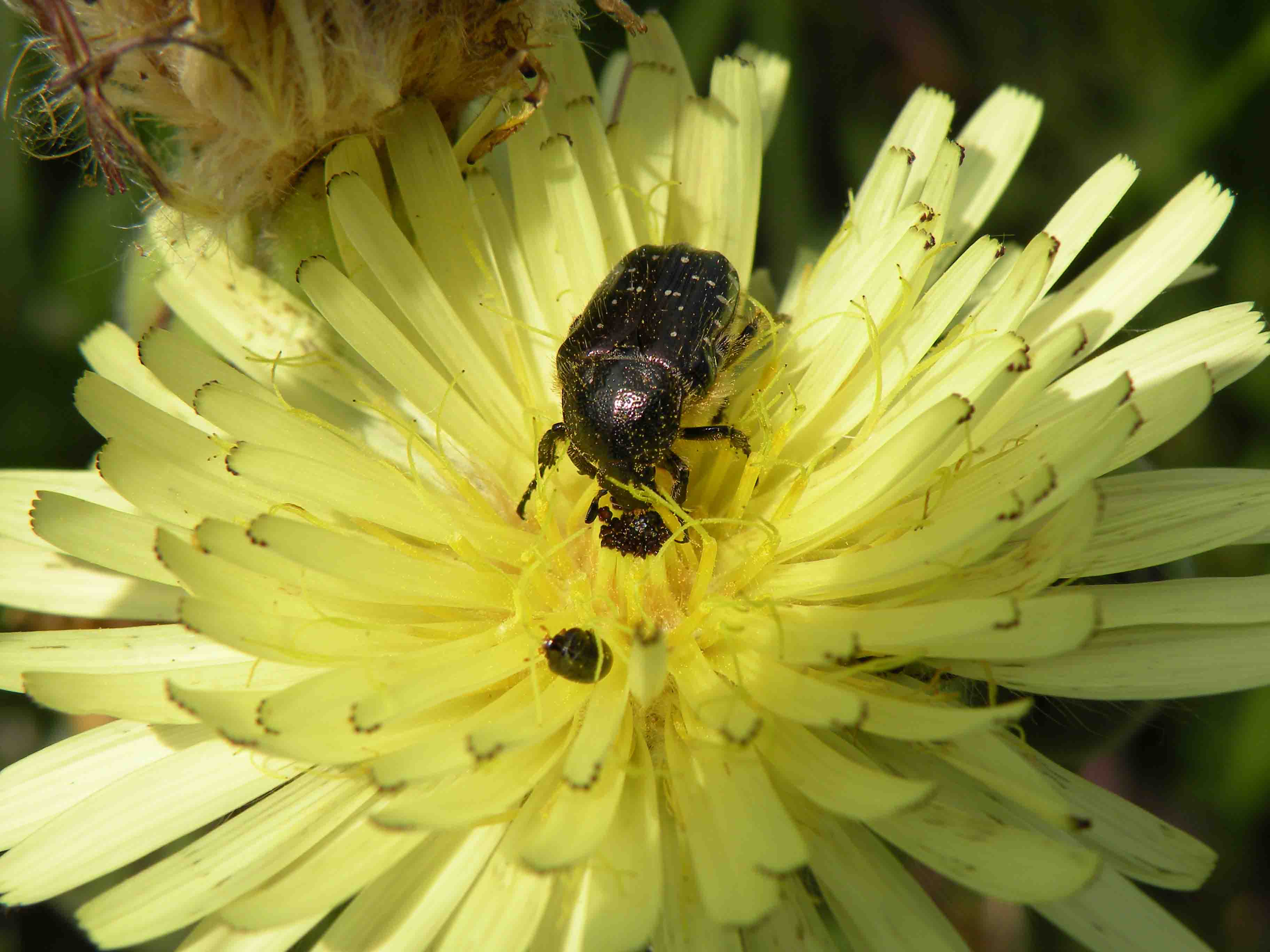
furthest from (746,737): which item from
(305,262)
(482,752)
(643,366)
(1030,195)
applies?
(1030,195)

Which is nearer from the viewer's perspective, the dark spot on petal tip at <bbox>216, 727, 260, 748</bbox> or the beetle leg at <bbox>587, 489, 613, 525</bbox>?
the dark spot on petal tip at <bbox>216, 727, 260, 748</bbox>

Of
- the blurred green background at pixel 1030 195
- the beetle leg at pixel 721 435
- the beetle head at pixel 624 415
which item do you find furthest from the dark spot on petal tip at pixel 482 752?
the blurred green background at pixel 1030 195

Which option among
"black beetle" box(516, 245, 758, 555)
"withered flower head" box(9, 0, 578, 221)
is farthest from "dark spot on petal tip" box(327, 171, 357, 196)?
"black beetle" box(516, 245, 758, 555)

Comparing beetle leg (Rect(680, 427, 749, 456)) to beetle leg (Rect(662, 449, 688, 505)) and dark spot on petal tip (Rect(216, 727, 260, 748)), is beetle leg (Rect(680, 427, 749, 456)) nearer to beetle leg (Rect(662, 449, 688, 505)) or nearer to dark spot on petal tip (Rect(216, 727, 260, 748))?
beetle leg (Rect(662, 449, 688, 505))

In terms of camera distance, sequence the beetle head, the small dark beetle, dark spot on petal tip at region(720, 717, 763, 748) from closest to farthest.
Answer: dark spot on petal tip at region(720, 717, 763, 748)
the small dark beetle
the beetle head

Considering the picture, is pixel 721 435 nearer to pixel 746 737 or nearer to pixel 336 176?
pixel 746 737

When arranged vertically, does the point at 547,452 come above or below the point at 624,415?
below
